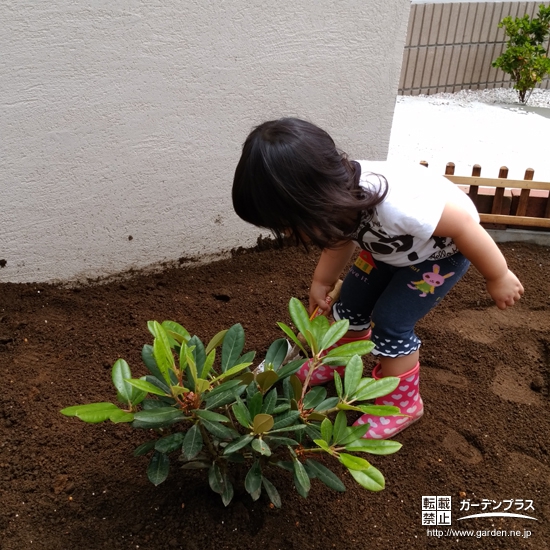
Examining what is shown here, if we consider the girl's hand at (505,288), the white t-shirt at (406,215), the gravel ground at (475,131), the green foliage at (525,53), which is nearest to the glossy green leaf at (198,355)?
the white t-shirt at (406,215)

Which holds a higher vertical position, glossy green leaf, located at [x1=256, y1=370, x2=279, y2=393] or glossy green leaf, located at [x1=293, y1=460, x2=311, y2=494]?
glossy green leaf, located at [x1=256, y1=370, x2=279, y2=393]

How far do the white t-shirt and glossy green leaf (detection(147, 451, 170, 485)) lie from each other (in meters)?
0.72

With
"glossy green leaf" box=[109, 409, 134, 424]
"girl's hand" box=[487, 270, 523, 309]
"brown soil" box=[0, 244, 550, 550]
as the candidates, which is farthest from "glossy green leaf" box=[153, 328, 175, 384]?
"girl's hand" box=[487, 270, 523, 309]

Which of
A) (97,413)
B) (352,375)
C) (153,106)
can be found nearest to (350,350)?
(352,375)

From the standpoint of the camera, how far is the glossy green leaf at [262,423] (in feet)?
3.73

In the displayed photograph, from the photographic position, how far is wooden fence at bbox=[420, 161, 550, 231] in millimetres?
2646

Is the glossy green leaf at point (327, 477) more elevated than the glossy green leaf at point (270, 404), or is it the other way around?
the glossy green leaf at point (270, 404)

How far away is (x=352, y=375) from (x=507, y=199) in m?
1.83

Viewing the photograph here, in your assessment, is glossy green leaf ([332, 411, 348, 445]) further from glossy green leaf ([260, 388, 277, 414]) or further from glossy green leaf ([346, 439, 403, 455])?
glossy green leaf ([260, 388, 277, 414])

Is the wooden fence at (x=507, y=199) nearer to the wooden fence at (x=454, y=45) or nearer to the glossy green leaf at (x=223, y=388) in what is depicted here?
the glossy green leaf at (x=223, y=388)

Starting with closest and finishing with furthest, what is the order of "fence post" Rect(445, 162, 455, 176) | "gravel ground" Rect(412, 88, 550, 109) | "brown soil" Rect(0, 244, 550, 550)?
"brown soil" Rect(0, 244, 550, 550) < "fence post" Rect(445, 162, 455, 176) < "gravel ground" Rect(412, 88, 550, 109)

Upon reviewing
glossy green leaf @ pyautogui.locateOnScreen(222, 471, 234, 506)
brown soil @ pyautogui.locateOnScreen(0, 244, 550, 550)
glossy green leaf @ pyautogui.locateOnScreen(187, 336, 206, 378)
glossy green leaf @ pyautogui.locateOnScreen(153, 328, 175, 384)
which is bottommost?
brown soil @ pyautogui.locateOnScreen(0, 244, 550, 550)

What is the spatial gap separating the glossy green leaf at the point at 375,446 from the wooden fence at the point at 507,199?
1725 millimetres

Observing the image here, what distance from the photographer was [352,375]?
48.7 inches
